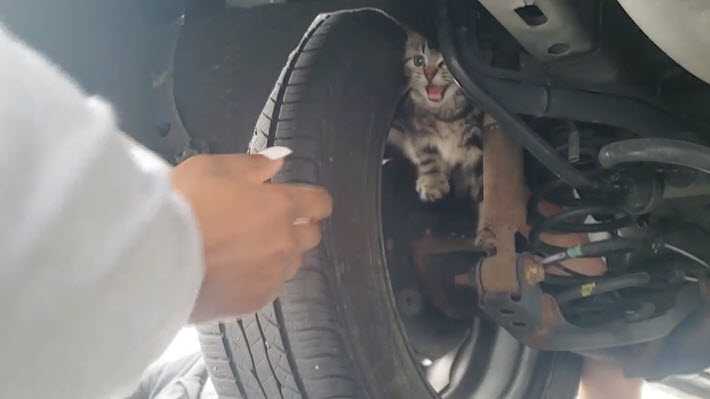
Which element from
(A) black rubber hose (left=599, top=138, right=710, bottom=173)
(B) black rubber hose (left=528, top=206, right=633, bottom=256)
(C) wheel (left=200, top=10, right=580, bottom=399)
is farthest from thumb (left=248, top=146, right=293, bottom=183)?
(B) black rubber hose (left=528, top=206, right=633, bottom=256)

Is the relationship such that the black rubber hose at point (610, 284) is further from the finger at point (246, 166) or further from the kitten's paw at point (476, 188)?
the finger at point (246, 166)

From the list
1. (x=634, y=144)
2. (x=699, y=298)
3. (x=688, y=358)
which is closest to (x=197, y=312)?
(x=634, y=144)

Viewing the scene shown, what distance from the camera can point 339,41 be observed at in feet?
3.64

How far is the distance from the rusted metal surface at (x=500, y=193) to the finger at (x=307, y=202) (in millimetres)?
423

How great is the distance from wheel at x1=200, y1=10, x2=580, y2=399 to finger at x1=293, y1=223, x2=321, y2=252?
0.97 feet

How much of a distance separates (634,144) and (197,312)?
0.56m

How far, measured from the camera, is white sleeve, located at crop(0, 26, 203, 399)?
43cm

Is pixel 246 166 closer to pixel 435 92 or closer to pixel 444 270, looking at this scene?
pixel 435 92

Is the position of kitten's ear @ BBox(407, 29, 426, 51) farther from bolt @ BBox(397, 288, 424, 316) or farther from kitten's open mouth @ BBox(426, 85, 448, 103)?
bolt @ BBox(397, 288, 424, 316)

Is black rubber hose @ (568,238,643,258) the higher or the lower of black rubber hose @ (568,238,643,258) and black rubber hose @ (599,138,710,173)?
the lower

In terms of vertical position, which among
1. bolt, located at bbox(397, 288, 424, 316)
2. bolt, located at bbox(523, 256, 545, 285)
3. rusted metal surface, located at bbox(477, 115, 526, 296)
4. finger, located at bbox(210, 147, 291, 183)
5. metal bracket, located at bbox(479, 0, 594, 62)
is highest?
metal bracket, located at bbox(479, 0, 594, 62)

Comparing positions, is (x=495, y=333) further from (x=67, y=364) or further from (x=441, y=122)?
(x=67, y=364)

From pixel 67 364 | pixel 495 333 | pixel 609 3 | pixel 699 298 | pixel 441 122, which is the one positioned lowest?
pixel 495 333

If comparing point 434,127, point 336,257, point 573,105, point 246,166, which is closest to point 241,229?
point 246,166
